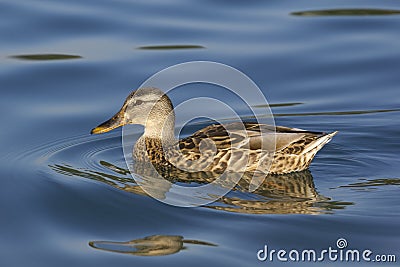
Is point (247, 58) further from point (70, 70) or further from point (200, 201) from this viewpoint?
point (200, 201)

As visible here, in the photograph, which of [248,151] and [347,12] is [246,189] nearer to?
[248,151]

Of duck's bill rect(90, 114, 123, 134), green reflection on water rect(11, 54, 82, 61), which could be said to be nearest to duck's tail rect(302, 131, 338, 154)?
duck's bill rect(90, 114, 123, 134)

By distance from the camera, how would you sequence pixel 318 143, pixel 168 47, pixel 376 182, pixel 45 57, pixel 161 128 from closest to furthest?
pixel 376 182, pixel 318 143, pixel 161 128, pixel 45 57, pixel 168 47

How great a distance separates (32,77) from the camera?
11.2 m

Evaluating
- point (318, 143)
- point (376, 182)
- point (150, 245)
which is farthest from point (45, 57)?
point (150, 245)

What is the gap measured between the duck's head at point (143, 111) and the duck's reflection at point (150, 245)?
2.33m

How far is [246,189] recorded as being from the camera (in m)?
8.38

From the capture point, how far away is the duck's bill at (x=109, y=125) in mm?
9281

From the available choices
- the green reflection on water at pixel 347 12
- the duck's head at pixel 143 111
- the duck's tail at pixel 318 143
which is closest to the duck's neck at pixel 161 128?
the duck's head at pixel 143 111

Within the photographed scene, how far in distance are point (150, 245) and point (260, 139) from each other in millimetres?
2237

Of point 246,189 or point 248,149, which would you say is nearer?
point 246,189

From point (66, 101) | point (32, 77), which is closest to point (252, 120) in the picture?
point (66, 101)

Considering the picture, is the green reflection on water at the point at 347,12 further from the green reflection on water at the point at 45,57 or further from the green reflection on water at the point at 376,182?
the green reflection on water at the point at 376,182

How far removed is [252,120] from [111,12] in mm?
3850
